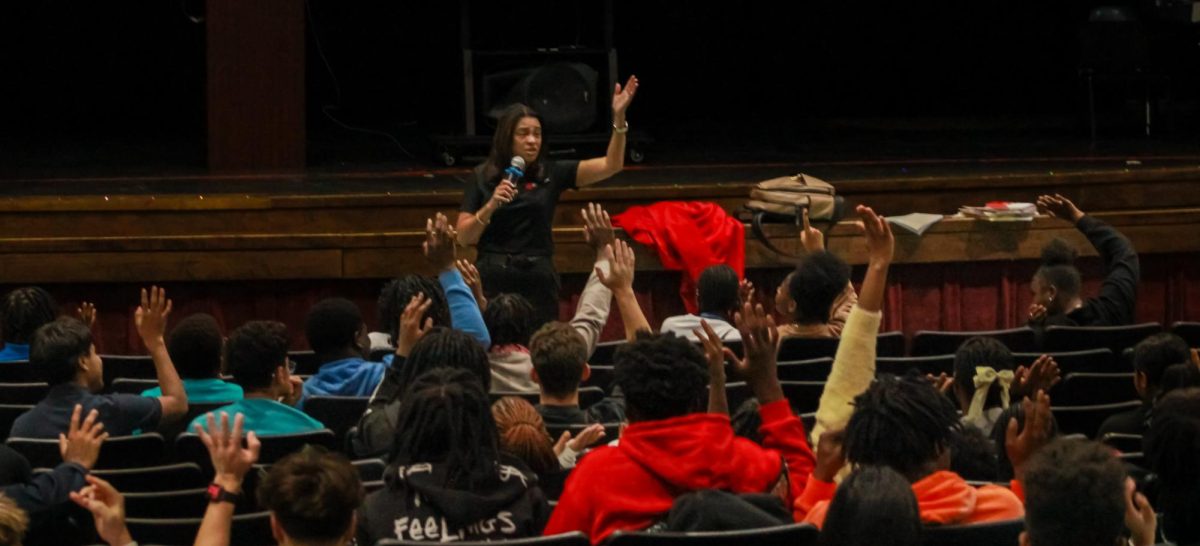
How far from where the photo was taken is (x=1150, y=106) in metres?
10.4

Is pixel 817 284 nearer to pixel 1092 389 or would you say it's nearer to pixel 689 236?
pixel 1092 389

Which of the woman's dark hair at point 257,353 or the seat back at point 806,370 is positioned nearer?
the woman's dark hair at point 257,353

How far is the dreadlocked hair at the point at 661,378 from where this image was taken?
3.50 meters

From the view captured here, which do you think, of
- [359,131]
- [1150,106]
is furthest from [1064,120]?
[359,131]

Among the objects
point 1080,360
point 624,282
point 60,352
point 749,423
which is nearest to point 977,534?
point 749,423

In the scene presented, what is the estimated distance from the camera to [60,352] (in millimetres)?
4570

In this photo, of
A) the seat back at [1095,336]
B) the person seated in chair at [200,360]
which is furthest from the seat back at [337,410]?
the seat back at [1095,336]

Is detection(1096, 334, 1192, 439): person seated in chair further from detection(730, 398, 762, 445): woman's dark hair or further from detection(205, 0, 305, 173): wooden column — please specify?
detection(205, 0, 305, 173): wooden column

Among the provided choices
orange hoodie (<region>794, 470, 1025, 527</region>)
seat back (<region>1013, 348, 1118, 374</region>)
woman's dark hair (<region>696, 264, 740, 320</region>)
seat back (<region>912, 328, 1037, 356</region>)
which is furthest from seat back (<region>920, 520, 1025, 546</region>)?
seat back (<region>912, 328, 1037, 356</region>)

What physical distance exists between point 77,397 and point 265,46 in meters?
4.59

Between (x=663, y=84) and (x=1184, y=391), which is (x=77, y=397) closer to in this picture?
(x=1184, y=391)

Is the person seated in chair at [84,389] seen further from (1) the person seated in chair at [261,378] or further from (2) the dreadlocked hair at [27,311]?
(2) the dreadlocked hair at [27,311]

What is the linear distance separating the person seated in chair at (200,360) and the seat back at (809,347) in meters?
1.82

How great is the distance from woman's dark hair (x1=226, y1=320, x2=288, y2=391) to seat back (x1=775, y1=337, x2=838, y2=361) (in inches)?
72.8
